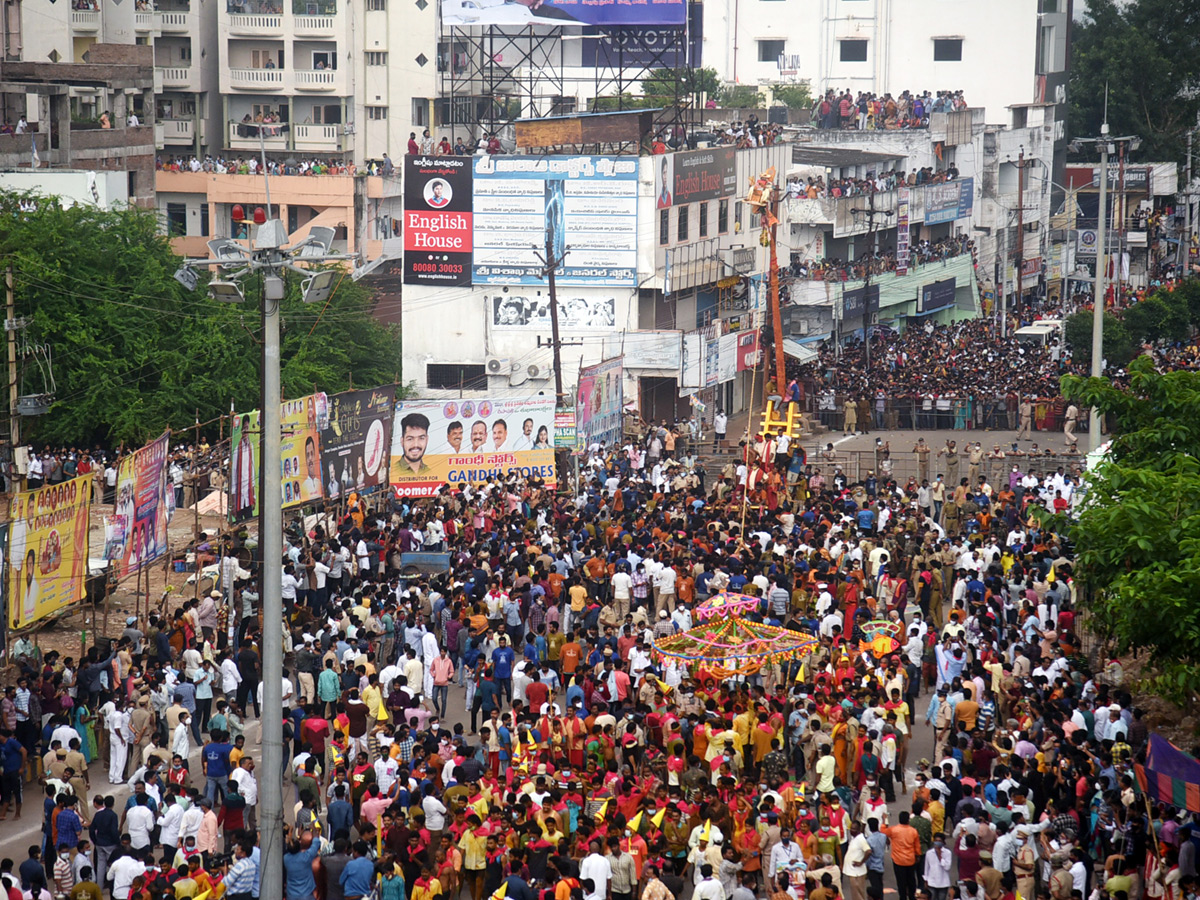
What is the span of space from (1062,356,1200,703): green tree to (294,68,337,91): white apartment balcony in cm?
4602

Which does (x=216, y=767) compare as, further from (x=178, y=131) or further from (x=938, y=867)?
(x=178, y=131)

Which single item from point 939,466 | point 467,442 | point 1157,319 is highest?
point 1157,319

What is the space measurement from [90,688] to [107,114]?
117 feet

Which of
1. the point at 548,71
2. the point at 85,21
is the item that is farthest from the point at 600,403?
the point at 548,71

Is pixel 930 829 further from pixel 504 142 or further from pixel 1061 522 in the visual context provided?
pixel 504 142

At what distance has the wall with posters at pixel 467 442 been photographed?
2975cm

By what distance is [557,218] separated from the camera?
147 ft

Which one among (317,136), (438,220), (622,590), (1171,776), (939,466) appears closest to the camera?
(1171,776)

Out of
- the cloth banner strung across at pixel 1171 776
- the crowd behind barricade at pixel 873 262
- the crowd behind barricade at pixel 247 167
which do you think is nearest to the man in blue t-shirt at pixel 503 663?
the cloth banner strung across at pixel 1171 776

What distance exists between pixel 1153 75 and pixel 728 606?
6702 cm

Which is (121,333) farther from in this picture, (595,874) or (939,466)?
(595,874)

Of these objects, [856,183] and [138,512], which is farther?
[856,183]

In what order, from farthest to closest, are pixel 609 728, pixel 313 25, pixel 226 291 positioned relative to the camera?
pixel 313 25 < pixel 609 728 < pixel 226 291

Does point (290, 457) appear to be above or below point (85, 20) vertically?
below
